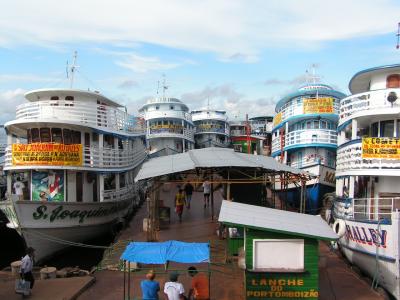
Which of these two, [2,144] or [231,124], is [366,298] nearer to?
[2,144]

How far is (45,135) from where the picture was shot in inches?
653

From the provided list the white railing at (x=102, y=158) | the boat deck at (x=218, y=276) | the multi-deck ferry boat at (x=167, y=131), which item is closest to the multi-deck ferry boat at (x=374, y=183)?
the boat deck at (x=218, y=276)

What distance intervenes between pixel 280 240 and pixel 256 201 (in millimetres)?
9447

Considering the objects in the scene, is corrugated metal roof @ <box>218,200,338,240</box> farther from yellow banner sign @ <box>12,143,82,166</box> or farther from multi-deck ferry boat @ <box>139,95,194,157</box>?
multi-deck ferry boat @ <box>139,95,194,157</box>

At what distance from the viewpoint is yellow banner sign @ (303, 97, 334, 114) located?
23.3m

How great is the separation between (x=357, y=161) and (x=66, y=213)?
400 inches

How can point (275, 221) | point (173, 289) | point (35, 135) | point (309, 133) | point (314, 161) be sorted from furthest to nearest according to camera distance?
point (309, 133) < point (314, 161) < point (35, 135) < point (275, 221) < point (173, 289)

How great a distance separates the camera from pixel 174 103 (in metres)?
42.9

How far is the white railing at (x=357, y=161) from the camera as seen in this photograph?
39.5ft

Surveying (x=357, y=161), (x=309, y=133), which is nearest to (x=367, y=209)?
(x=357, y=161)

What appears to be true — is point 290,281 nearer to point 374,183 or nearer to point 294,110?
point 374,183

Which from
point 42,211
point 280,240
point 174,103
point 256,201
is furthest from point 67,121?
point 174,103

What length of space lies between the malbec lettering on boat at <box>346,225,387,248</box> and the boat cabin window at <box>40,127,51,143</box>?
11696mm

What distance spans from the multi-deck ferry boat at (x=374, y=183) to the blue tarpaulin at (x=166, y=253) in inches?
199
